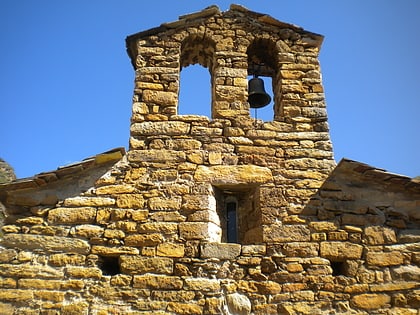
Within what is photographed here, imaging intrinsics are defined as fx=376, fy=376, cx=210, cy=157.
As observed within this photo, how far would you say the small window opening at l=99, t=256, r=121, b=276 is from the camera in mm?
3732

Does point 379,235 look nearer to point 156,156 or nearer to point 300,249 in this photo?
point 300,249

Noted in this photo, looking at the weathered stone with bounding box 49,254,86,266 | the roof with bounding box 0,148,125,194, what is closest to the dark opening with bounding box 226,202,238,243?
the roof with bounding box 0,148,125,194

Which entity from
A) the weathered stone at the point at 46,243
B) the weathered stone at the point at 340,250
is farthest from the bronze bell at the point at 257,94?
the weathered stone at the point at 46,243

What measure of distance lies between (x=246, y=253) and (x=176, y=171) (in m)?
1.16

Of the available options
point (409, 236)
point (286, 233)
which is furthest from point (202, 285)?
point (409, 236)

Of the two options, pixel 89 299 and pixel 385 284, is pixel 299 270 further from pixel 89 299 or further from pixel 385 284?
pixel 89 299

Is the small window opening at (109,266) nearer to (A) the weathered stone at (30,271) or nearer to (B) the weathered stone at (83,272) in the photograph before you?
(B) the weathered stone at (83,272)

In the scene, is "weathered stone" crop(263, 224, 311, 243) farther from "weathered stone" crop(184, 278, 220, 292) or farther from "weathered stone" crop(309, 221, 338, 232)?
"weathered stone" crop(184, 278, 220, 292)

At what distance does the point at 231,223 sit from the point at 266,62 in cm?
242

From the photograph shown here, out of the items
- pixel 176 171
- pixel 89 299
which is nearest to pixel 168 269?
pixel 89 299

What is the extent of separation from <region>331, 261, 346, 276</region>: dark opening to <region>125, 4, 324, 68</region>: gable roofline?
2938mm

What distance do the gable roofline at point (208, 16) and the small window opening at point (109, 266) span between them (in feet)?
9.45

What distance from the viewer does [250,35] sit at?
5.16 m

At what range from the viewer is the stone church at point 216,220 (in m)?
3.59
